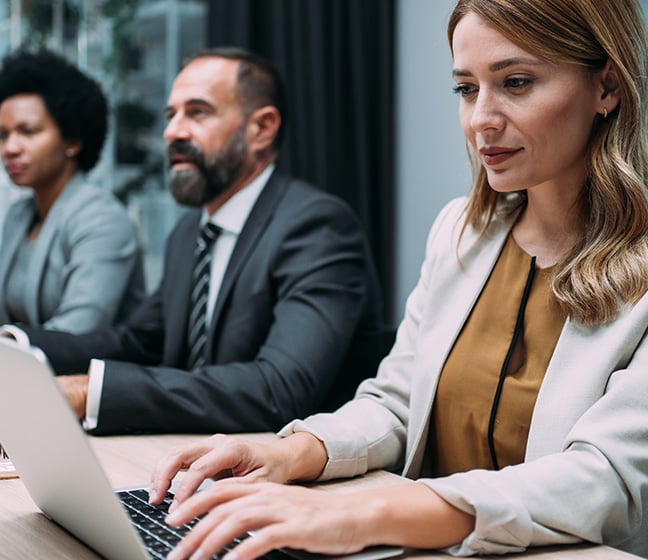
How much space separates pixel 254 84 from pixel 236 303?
2.12 ft

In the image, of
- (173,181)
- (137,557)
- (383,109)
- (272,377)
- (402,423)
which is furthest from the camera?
(383,109)

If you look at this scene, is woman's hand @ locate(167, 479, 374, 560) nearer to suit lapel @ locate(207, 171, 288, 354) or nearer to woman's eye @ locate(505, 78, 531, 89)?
woman's eye @ locate(505, 78, 531, 89)

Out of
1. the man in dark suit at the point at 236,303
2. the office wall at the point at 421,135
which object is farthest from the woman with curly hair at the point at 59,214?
the office wall at the point at 421,135

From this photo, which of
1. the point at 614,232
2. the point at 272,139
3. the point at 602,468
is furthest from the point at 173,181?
the point at 602,468

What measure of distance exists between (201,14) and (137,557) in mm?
3032

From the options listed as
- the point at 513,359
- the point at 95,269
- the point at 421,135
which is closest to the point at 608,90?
the point at 513,359

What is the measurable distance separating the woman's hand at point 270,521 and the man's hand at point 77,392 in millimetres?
646

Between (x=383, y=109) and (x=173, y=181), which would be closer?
(x=173, y=181)

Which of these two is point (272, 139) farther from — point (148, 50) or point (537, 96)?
point (148, 50)

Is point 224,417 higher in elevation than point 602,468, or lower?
lower

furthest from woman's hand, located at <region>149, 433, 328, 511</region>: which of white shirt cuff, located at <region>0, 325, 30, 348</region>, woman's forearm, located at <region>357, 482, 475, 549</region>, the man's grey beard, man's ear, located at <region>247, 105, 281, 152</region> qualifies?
man's ear, located at <region>247, 105, 281, 152</region>

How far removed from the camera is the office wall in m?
2.93

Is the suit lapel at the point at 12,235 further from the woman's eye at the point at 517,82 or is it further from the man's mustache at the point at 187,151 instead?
the woman's eye at the point at 517,82

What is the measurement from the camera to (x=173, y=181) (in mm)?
2271
